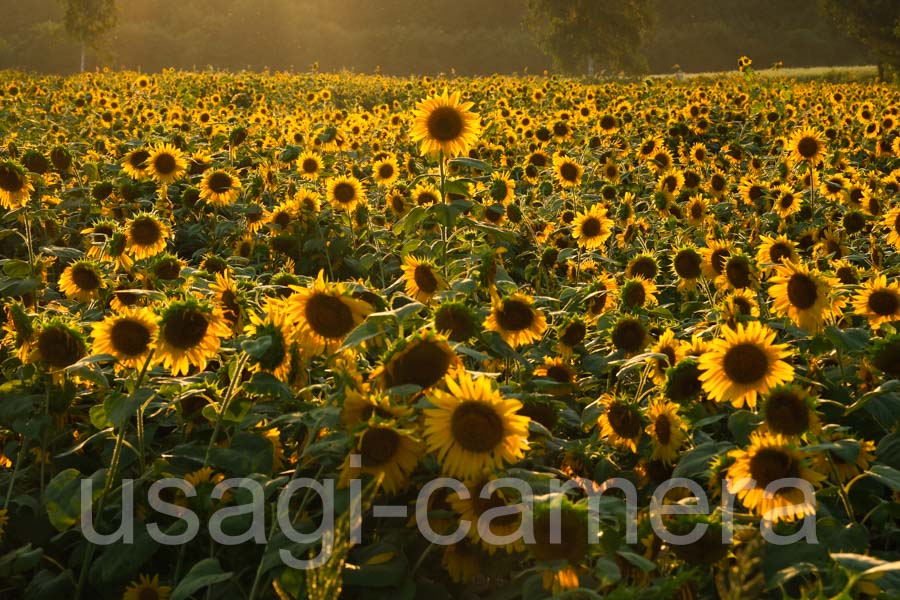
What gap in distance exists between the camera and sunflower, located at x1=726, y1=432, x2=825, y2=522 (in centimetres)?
200

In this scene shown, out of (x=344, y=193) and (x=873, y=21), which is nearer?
(x=344, y=193)

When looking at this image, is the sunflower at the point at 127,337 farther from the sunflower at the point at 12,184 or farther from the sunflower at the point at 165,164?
the sunflower at the point at 165,164

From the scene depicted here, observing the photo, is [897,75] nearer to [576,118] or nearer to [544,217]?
[576,118]

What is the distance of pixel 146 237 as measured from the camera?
3.93 m

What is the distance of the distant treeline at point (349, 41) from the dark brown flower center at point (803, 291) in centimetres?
5476

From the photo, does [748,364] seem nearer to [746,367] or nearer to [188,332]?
[746,367]

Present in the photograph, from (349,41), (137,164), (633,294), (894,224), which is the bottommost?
(633,294)

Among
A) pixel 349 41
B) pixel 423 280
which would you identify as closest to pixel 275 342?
pixel 423 280

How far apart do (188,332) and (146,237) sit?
6.24 ft

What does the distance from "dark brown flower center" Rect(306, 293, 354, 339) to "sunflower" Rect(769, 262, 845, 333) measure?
165 cm

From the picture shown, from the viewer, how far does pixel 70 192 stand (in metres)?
6.68

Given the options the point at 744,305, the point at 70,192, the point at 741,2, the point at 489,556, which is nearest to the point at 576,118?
the point at 70,192

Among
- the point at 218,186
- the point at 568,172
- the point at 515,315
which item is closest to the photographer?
the point at 515,315

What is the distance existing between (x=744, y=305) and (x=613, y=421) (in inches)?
39.9
